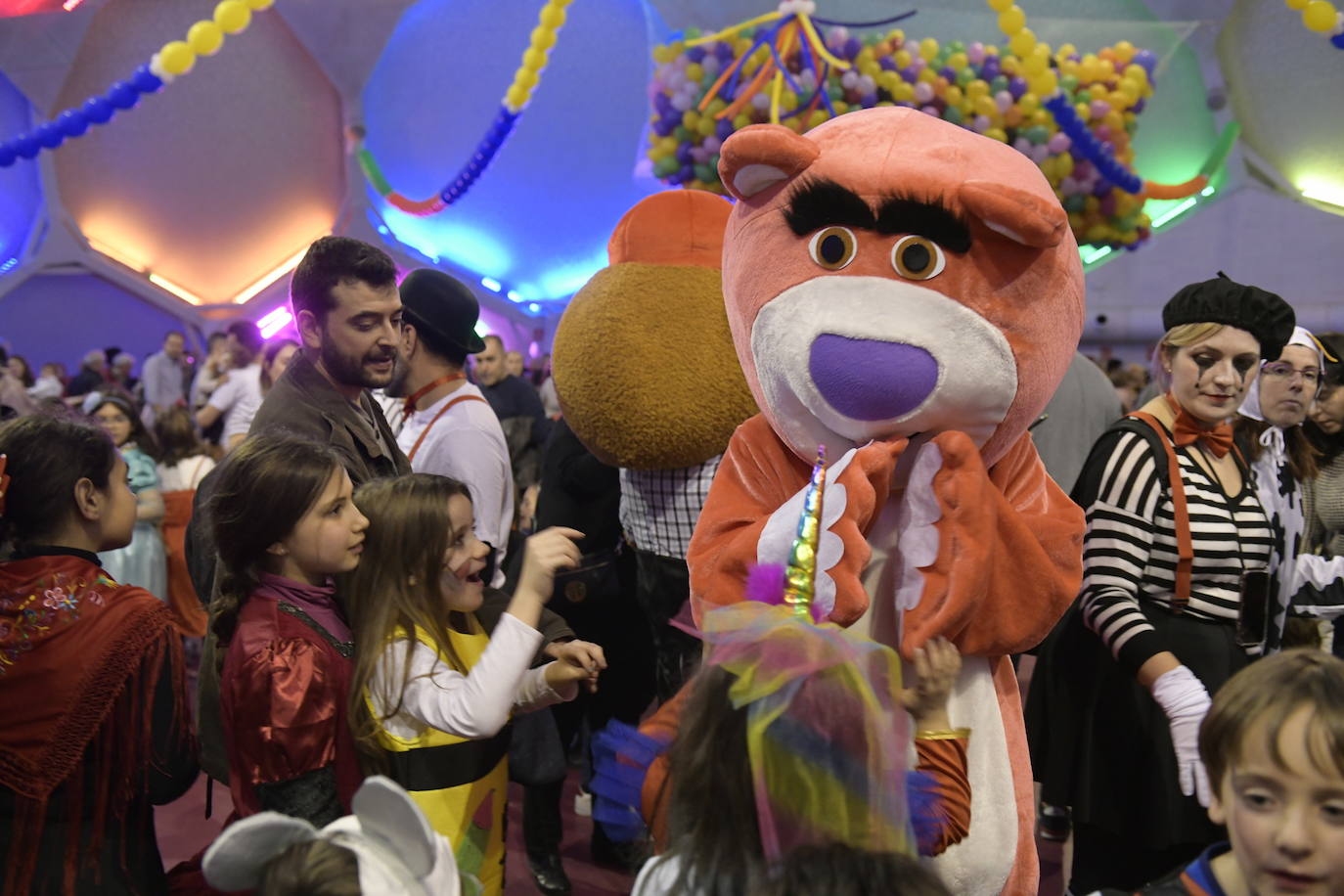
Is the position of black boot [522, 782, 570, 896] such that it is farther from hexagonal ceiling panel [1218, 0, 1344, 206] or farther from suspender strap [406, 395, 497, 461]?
hexagonal ceiling panel [1218, 0, 1344, 206]

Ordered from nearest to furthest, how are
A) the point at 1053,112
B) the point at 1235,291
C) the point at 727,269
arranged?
the point at 727,269, the point at 1235,291, the point at 1053,112

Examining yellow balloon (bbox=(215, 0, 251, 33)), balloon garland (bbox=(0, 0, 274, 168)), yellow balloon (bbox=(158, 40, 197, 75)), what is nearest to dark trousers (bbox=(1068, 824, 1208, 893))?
balloon garland (bbox=(0, 0, 274, 168))

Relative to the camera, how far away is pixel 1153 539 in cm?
230

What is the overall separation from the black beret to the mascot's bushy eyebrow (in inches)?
35.5

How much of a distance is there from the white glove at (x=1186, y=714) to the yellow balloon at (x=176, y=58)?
5.15m

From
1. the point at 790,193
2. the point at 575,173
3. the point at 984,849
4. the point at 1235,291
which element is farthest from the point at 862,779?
the point at 575,173

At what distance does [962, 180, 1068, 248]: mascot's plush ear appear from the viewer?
5.47 ft

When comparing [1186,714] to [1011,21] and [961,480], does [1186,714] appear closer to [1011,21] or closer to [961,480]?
[961,480]

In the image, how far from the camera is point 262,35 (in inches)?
452

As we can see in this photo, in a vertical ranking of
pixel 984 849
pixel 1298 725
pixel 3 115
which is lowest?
pixel 984 849

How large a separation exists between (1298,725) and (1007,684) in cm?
60

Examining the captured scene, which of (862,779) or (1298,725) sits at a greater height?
(1298,725)

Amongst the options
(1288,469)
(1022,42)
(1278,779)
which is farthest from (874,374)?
(1022,42)

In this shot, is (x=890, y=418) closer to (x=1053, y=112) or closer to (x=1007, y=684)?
(x=1007, y=684)
